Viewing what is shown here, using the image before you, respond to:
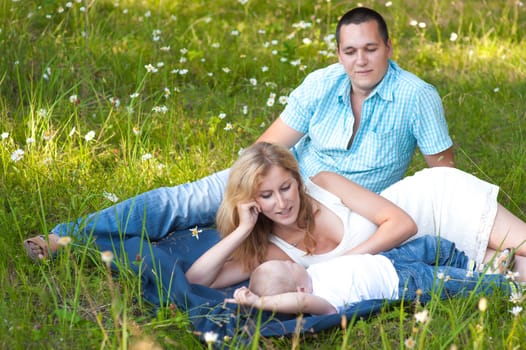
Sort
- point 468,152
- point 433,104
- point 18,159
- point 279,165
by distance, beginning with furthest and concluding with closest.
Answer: point 468,152, point 18,159, point 433,104, point 279,165

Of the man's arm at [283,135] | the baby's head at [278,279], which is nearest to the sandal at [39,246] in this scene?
the baby's head at [278,279]

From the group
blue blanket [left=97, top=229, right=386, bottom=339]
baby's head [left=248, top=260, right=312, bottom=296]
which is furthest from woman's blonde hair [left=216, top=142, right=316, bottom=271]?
baby's head [left=248, top=260, right=312, bottom=296]

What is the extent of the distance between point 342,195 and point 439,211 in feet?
1.40

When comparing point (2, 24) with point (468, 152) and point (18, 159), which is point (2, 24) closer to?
point (18, 159)

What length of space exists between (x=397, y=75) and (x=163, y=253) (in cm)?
134

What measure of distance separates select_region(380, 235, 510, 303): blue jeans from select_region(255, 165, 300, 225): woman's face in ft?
1.40

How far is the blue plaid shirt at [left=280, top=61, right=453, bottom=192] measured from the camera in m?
3.72

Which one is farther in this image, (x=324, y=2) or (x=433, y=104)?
(x=324, y=2)

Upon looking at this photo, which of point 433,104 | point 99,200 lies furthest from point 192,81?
point 433,104

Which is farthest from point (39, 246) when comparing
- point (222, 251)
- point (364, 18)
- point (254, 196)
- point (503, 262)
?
point (503, 262)

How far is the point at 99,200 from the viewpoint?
3930 mm

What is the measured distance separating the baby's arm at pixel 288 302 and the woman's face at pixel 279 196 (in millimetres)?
405

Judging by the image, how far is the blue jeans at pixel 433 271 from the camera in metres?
3.17

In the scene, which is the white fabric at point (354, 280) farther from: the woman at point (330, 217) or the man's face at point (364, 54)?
the man's face at point (364, 54)
